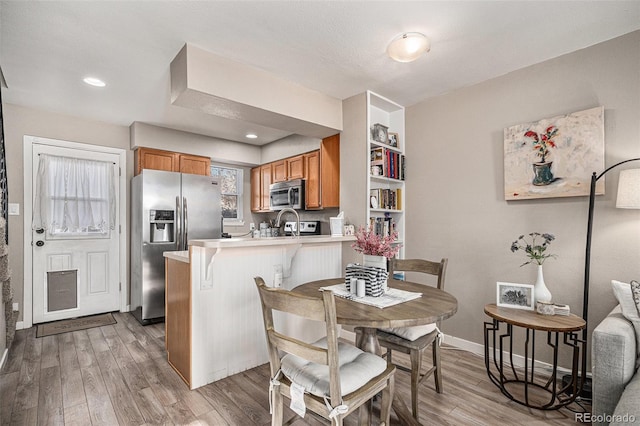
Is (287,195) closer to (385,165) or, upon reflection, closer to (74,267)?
(385,165)

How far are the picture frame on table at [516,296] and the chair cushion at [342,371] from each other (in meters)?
1.25

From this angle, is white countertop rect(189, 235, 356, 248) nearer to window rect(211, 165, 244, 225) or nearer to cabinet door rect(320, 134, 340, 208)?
cabinet door rect(320, 134, 340, 208)

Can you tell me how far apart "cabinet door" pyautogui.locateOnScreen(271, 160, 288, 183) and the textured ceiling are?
5.85 feet

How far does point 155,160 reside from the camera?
4.14 meters

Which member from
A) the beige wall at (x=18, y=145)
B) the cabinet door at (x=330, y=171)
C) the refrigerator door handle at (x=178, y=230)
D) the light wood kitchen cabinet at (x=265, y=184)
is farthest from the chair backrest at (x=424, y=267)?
the beige wall at (x=18, y=145)

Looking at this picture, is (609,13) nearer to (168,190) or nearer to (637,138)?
(637,138)

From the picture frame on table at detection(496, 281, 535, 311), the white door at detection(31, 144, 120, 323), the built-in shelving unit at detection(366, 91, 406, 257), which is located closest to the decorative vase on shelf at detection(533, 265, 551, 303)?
the picture frame on table at detection(496, 281, 535, 311)

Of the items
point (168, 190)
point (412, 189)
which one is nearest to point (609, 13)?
point (412, 189)

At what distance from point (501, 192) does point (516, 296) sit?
0.95 metres

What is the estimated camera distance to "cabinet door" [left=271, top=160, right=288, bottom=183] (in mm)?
4627

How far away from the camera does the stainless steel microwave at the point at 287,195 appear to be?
4145mm

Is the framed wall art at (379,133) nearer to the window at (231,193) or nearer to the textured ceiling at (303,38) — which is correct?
the textured ceiling at (303,38)

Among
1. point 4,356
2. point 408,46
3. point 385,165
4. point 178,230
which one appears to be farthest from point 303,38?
point 4,356

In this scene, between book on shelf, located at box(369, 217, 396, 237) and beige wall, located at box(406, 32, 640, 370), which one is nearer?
beige wall, located at box(406, 32, 640, 370)
